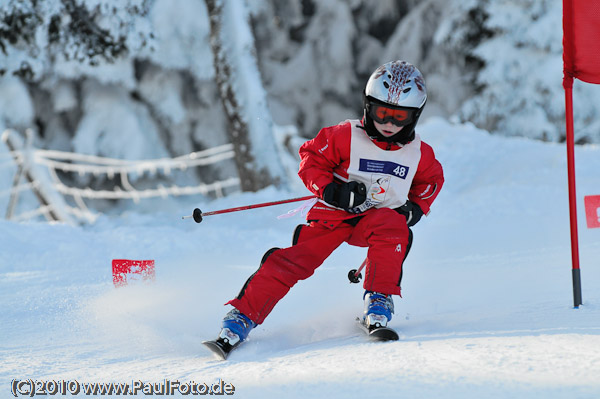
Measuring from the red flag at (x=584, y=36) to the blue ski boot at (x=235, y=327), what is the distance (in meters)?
1.82

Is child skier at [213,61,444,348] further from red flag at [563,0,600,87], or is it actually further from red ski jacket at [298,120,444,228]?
red flag at [563,0,600,87]

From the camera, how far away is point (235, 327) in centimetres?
290

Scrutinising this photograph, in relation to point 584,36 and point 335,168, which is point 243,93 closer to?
point 335,168

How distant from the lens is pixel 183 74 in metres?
12.2

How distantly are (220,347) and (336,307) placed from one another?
1.05 m

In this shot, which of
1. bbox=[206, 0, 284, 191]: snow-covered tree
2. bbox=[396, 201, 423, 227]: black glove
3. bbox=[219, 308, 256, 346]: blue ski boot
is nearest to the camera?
bbox=[219, 308, 256, 346]: blue ski boot

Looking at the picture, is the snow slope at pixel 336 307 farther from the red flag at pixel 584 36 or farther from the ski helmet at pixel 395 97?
the red flag at pixel 584 36

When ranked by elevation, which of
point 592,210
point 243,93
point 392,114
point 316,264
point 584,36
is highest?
point 243,93

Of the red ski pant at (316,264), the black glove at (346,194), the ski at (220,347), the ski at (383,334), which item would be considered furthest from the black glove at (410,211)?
the ski at (220,347)

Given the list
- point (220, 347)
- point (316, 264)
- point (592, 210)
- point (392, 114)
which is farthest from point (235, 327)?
point (592, 210)

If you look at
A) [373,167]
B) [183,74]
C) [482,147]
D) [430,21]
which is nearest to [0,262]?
[373,167]

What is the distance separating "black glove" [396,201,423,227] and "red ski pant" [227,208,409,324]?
12 centimetres

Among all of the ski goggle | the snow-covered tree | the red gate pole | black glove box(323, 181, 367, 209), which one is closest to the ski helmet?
the ski goggle

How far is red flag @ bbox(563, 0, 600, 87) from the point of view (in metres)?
3.13
